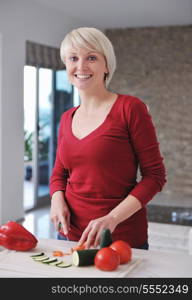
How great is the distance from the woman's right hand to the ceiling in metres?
4.39

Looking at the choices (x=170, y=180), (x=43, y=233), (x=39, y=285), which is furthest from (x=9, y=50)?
(x=39, y=285)

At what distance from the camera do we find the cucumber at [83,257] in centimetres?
125

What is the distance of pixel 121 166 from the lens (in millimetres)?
1488

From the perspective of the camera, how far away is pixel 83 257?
125cm

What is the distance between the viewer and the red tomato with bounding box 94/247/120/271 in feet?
4.00

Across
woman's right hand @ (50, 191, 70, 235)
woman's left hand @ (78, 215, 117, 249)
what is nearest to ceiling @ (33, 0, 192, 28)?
woman's right hand @ (50, 191, 70, 235)

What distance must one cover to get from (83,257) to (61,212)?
318 mm

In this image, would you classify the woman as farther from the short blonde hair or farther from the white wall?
the white wall

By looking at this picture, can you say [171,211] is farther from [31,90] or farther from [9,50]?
[9,50]

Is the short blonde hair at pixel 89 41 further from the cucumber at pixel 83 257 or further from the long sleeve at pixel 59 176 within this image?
the cucumber at pixel 83 257

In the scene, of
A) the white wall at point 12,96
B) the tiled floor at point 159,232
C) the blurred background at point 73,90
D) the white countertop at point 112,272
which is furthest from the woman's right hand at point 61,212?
the white wall at point 12,96

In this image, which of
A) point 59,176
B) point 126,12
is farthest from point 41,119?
point 59,176

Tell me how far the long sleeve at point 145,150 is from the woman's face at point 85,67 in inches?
6.0

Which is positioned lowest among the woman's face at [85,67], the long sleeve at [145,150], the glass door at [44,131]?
the glass door at [44,131]
